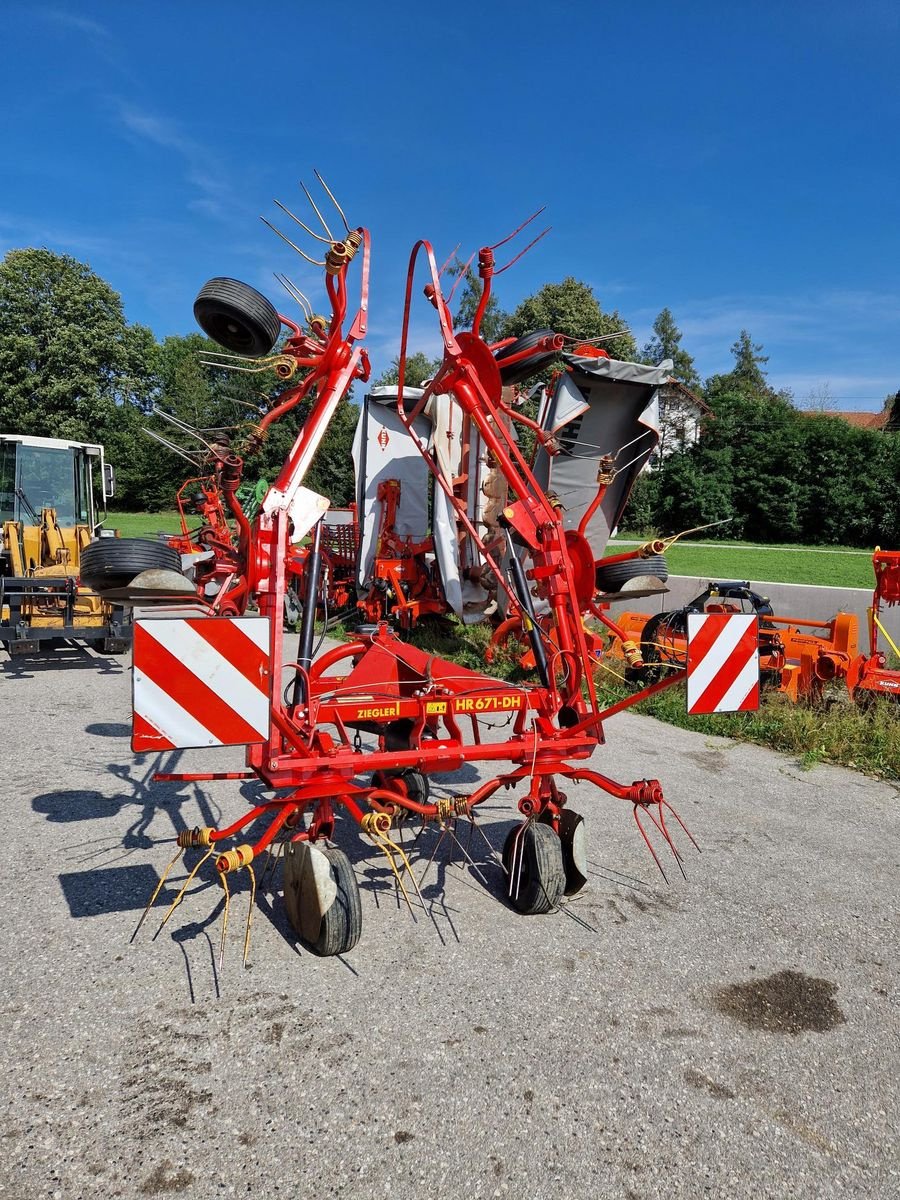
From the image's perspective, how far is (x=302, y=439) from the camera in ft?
11.3

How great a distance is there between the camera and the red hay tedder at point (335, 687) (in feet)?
8.59

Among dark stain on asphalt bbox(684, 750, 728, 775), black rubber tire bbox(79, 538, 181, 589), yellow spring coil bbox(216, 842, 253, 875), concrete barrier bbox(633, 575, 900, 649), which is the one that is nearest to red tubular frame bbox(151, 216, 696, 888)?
yellow spring coil bbox(216, 842, 253, 875)

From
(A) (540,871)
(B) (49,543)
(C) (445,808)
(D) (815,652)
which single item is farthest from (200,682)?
(B) (49,543)

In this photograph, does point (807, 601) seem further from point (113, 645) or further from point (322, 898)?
point (113, 645)

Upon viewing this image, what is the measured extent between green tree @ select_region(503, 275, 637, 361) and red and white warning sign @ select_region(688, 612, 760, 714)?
30320 millimetres

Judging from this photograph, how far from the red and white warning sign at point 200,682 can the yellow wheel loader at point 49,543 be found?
741 centimetres

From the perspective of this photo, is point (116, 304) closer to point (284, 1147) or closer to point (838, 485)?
point (838, 485)

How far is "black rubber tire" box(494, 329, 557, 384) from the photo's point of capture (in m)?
3.99

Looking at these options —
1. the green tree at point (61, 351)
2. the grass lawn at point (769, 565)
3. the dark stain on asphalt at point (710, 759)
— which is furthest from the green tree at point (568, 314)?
the dark stain on asphalt at point (710, 759)

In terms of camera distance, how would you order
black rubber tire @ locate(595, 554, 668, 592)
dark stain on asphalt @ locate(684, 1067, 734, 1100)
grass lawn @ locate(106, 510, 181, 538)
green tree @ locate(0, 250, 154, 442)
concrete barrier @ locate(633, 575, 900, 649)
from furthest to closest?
green tree @ locate(0, 250, 154, 442)
grass lawn @ locate(106, 510, 181, 538)
concrete barrier @ locate(633, 575, 900, 649)
black rubber tire @ locate(595, 554, 668, 592)
dark stain on asphalt @ locate(684, 1067, 734, 1100)

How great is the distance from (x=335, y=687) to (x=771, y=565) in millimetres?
17575

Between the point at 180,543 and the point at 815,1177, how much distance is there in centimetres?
1162

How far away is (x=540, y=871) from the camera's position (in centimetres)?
322

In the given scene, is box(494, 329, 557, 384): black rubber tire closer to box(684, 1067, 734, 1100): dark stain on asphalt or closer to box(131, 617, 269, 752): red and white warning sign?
box(131, 617, 269, 752): red and white warning sign
